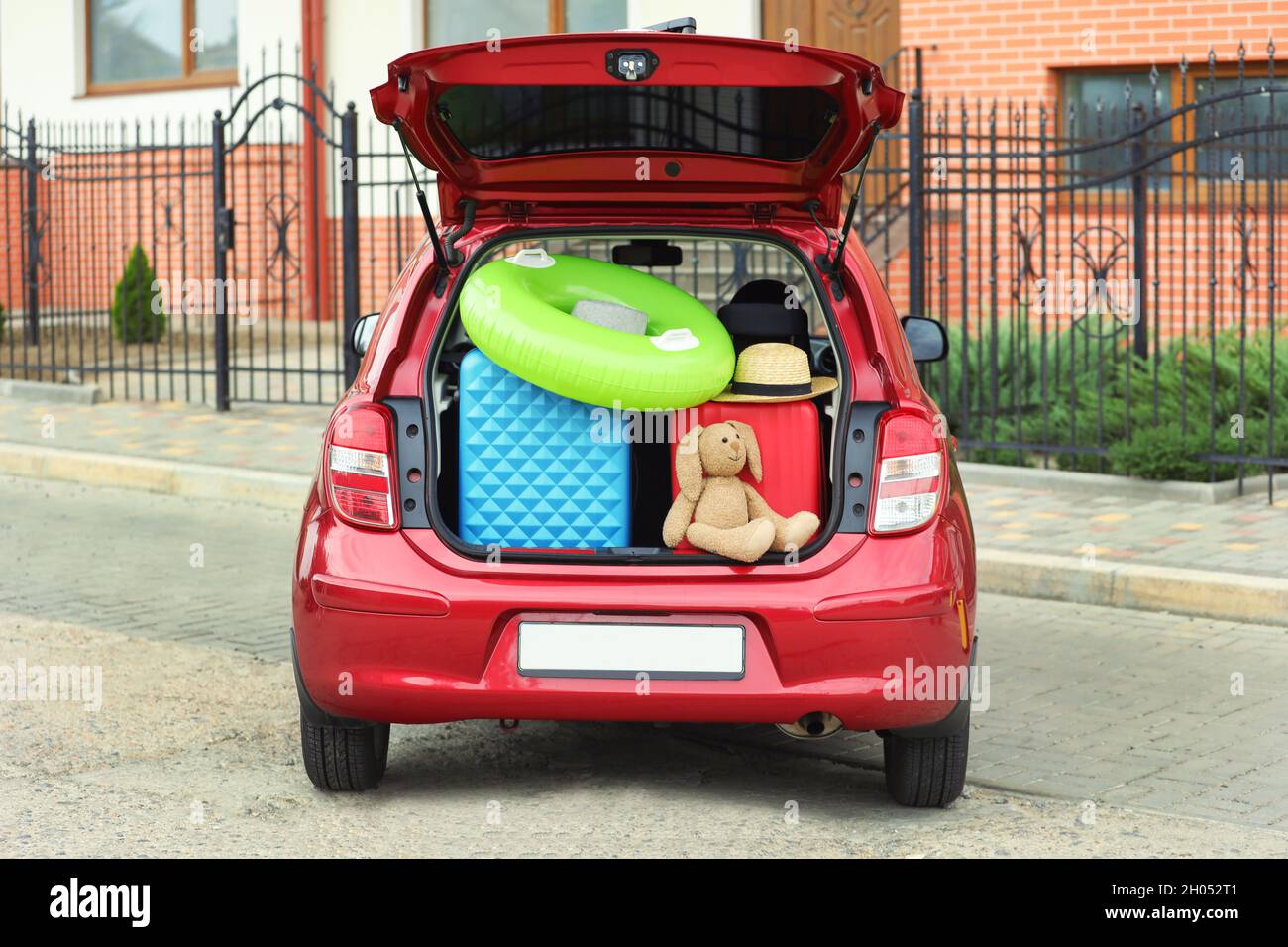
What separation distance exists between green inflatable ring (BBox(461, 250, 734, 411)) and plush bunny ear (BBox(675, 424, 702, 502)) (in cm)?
10

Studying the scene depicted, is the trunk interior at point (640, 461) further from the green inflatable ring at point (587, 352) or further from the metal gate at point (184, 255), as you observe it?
the metal gate at point (184, 255)

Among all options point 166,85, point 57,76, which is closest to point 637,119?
point 166,85

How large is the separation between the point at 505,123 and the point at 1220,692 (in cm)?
316

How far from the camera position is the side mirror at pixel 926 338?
18.5 feet

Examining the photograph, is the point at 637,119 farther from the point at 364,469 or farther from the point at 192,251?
the point at 192,251

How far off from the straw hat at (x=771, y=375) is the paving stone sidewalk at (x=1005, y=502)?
137 inches

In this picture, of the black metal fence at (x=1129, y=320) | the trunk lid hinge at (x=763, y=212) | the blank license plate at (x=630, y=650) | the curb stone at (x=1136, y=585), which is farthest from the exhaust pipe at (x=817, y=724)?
the black metal fence at (x=1129, y=320)

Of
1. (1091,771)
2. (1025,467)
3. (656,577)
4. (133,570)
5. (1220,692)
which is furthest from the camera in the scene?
Result: (1025,467)

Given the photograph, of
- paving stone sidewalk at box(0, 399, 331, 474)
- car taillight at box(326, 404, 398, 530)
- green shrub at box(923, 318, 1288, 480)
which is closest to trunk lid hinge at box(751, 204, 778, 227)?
car taillight at box(326, 404, 398, 530)

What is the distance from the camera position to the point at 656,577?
4.48 meters

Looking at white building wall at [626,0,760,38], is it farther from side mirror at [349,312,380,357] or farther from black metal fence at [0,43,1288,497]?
side mirror at [349,312,380,357]

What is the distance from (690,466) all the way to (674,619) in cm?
47
